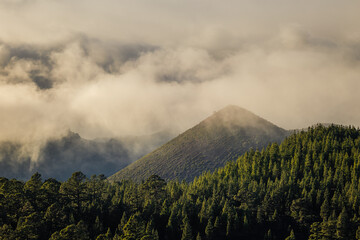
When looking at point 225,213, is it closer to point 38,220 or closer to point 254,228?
point 254,228

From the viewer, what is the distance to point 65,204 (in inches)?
6304

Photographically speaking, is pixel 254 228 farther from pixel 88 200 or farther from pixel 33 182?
pixel 33 182

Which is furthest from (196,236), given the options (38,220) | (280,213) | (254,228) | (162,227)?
(38,220)

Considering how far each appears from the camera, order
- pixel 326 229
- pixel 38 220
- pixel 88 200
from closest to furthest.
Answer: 1. pixel 38 220
2. pixel 326 229
3. pixel 88 200

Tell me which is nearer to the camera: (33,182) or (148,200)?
(33,182)

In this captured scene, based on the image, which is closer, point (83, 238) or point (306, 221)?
point (83, 238)

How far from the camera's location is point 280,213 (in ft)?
611

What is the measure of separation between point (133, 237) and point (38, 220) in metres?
34.8

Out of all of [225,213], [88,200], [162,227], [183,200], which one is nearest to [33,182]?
[88,200]

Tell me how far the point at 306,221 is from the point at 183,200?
61105mm

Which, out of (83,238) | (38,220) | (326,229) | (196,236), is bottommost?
(326,229)

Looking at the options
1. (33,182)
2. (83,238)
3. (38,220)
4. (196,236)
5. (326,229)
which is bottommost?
(326,229)

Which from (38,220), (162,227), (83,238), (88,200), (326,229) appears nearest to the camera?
(83,238)

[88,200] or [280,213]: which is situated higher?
[88,200]
